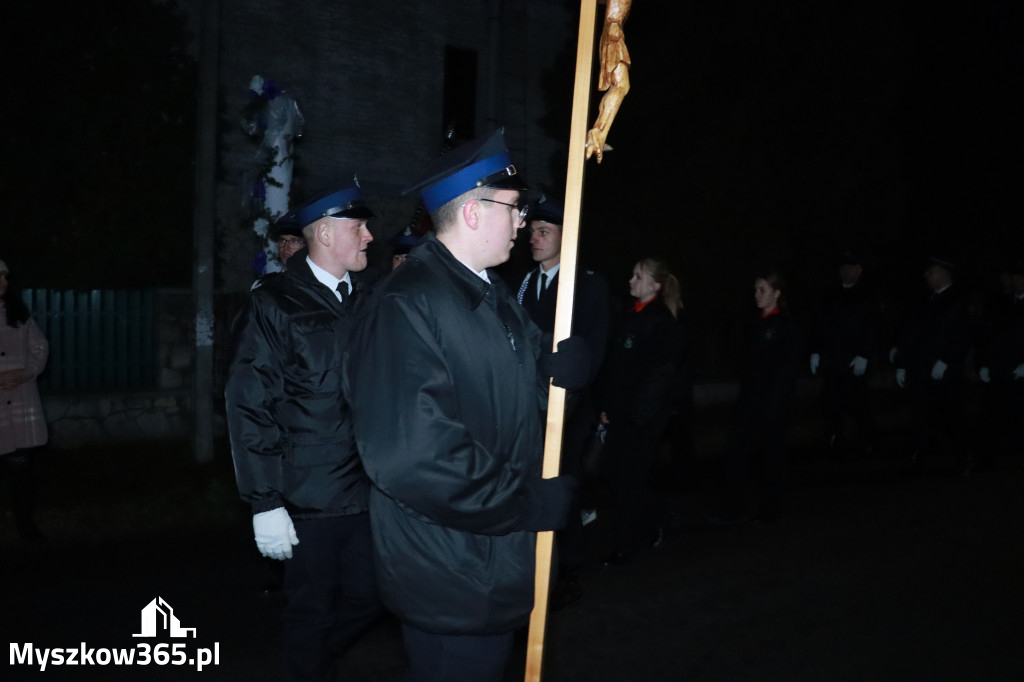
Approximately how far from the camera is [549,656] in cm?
456

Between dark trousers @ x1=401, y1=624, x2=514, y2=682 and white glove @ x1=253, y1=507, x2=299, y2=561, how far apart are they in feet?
3.25

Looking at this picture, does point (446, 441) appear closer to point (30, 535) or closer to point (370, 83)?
point (30, 535)

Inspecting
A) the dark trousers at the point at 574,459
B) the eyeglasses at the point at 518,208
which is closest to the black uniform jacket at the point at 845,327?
the dark trousers at the point at 574,459

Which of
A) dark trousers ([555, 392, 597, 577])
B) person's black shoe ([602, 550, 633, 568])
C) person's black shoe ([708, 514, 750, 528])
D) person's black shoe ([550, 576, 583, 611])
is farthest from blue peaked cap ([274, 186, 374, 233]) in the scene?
person's black shoe ([708, 514, 750, 528])

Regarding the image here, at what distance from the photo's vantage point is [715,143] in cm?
1466

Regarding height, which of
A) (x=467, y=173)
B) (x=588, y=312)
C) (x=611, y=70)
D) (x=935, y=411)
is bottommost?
(x=935, y=411)

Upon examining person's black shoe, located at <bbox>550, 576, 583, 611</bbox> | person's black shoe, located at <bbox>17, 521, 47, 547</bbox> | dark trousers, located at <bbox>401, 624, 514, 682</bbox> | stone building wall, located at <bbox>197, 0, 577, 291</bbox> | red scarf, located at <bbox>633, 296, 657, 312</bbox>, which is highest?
stone building wall, located at <bbox>197, 0, 577, 291</bbox>

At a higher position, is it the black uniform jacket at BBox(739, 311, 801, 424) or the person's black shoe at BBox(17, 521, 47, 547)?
the black uniform jacket at BBox(739, 311, 801, 424)

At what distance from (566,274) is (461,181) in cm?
44

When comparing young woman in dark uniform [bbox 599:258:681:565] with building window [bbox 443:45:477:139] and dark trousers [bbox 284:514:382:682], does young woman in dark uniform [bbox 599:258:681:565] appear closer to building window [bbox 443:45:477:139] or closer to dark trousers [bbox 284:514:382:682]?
dark trousers [bbox 284:514:382:682]

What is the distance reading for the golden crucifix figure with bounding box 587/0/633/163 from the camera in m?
2.95

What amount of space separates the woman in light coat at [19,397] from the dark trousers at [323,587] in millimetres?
3235

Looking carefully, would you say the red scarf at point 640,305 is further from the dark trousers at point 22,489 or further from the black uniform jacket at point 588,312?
the dark trousers at point 22,489

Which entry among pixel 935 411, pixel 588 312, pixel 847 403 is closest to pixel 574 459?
pixel 588 312
